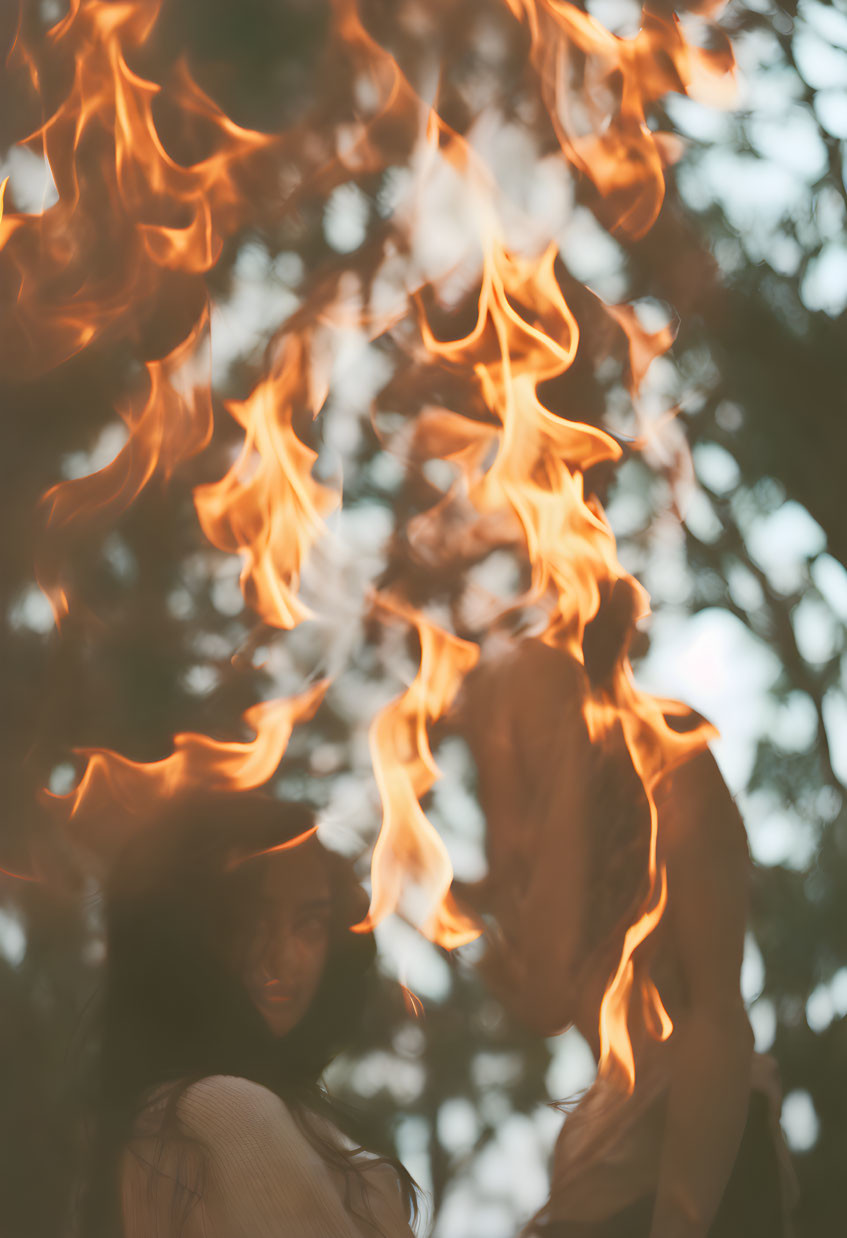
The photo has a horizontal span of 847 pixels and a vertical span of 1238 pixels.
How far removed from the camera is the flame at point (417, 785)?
0.68 m

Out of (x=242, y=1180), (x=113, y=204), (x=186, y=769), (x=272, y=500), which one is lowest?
(x=242, y=1180)

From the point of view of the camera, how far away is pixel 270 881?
68 cm

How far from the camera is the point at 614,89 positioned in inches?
32.0

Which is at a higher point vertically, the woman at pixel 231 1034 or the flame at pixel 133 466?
the flame at pixel 133 466

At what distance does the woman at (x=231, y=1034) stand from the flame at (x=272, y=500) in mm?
146

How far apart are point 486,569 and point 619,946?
0.89 ft

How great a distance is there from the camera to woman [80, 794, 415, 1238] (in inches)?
24.6

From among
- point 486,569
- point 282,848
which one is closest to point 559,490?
point 486,569

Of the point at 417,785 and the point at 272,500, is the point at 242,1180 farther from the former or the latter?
the point at 272,500

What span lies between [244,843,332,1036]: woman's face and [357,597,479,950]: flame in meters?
0.03

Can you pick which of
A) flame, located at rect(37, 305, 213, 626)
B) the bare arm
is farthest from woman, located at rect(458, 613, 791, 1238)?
flame, located at rect(37, 305, 213, 626)

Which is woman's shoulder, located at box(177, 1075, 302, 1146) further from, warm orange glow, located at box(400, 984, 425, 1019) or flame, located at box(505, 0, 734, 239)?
flame, located at box(505, 0, 734, 239)

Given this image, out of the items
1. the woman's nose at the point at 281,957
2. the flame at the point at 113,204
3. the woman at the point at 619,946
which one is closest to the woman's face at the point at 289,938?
the woman's nose at the point at 281,957

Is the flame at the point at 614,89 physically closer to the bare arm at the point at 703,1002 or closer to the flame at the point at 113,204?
the flame at the point at 113,204
